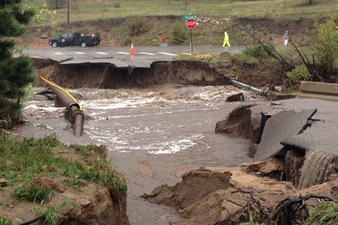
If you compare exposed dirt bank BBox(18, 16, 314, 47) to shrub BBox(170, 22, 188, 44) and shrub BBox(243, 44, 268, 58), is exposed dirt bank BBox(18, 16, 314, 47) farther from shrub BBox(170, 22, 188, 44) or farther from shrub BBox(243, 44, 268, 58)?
shrub BBox(243, 44, 268, 58)

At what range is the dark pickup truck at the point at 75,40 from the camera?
4816 cm

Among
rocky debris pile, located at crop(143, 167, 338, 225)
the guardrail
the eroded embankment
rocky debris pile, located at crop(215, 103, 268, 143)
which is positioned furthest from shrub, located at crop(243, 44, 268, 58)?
the eroded embankment

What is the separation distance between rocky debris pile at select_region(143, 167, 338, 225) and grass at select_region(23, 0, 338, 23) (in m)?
37.5

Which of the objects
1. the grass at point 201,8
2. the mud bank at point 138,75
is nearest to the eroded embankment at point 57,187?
the mud bank at point 138,75

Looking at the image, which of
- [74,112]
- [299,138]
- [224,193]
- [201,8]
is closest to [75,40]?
[201,8]

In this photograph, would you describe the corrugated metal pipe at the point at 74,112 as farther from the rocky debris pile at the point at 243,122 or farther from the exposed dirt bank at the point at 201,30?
the exposed dirt bank at the point at 201,30

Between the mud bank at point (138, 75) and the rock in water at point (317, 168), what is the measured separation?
18.6m

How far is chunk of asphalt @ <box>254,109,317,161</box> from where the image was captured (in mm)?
12367

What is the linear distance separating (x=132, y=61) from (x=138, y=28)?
21255 millimetres

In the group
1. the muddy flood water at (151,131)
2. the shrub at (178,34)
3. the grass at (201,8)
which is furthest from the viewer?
the grass at (201,8)

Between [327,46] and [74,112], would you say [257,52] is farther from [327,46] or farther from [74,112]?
[74,112]

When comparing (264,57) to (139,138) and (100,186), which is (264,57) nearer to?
(139,138)

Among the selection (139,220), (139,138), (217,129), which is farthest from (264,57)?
(139,220)

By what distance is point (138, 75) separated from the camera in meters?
29.5
